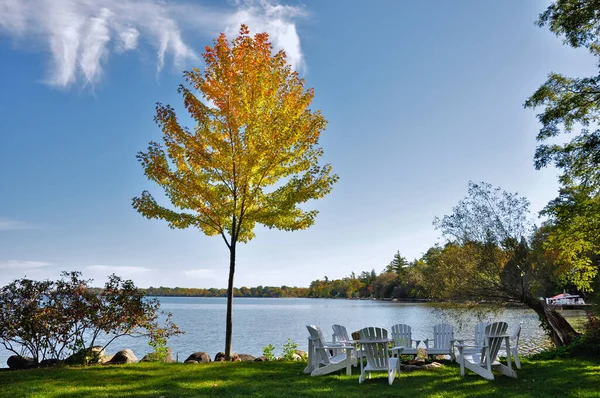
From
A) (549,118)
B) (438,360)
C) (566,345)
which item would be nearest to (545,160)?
(549,118)

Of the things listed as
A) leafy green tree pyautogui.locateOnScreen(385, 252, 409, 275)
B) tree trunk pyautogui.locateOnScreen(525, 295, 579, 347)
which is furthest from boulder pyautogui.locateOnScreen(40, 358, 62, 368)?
leafy green tree pyautogui.locateOnScreen(385, 252, 409, 275)

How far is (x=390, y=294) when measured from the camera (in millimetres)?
95812

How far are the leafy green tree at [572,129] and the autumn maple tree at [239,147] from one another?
20.2ft

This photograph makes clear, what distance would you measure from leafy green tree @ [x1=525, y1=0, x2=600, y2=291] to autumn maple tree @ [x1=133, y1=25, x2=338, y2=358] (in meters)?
6.16

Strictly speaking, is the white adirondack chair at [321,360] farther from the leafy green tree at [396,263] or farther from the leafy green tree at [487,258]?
the leafy green tree at [396,263]

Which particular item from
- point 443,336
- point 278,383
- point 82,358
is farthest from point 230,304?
point 443,336

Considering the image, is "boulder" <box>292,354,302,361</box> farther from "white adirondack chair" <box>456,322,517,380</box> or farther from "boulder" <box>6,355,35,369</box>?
"boulder" <box>6,355,35,369</box>

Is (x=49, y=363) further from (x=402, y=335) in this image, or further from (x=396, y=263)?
(x=396, y=263)

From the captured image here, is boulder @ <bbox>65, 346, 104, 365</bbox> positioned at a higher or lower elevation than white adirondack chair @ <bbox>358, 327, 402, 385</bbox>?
lower

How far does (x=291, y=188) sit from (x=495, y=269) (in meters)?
8.04

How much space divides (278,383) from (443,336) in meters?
4.95

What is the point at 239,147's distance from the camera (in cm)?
1135

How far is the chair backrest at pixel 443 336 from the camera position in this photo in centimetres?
1057

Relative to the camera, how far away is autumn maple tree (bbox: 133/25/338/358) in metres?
11.4
